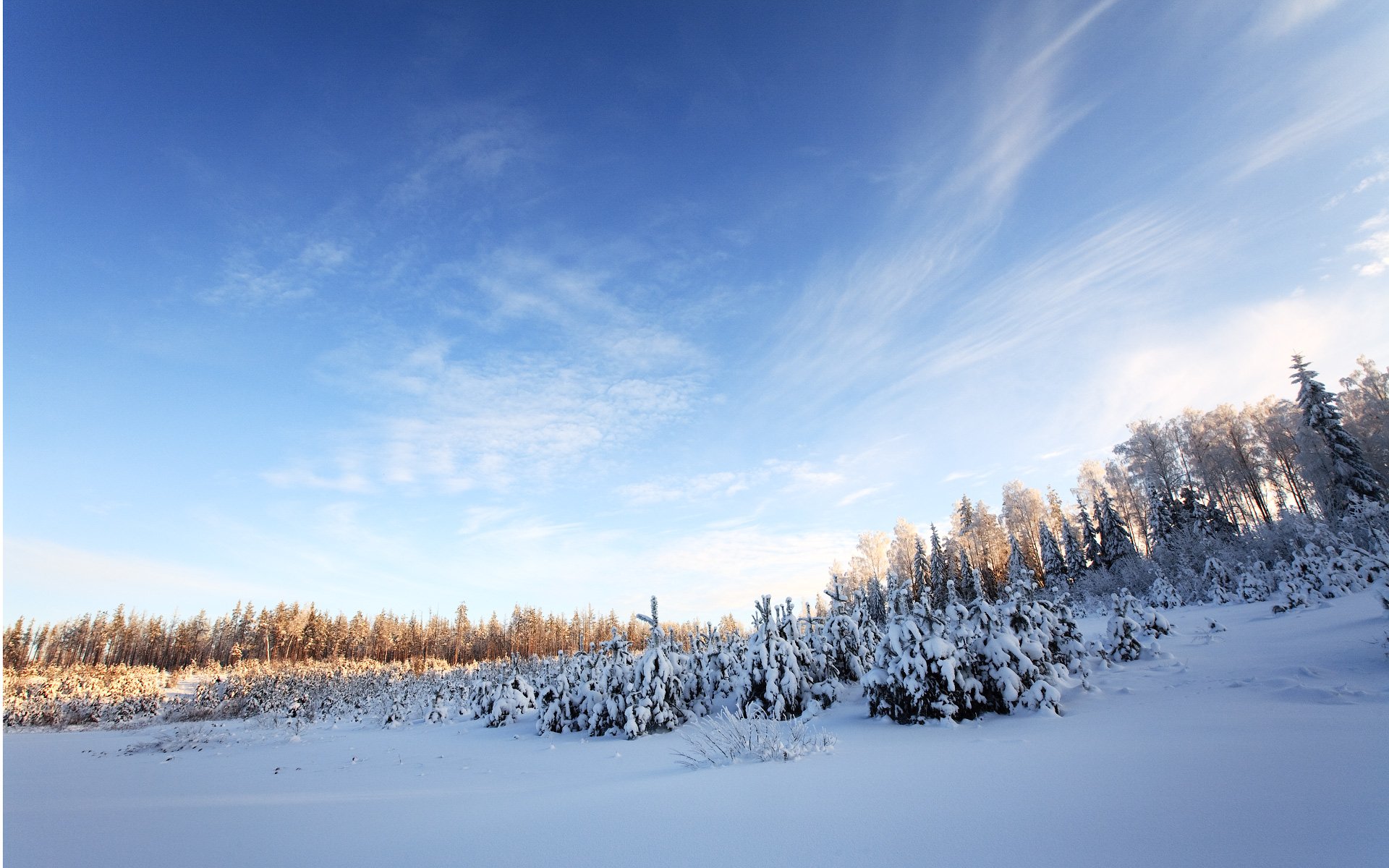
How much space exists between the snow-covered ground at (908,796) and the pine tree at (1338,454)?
24.7 m

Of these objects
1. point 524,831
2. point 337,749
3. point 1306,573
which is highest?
point 1306,573

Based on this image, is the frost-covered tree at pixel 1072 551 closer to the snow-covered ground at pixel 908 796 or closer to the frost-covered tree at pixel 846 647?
the snow-covered ground at pixel 908 796

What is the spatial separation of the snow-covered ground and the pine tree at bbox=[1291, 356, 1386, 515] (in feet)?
81.1

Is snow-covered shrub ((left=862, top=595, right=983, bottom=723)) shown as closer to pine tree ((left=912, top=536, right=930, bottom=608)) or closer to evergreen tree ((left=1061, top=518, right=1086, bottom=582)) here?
evergreen tree ((left=1061, top=518, right=1086, bottom=582))

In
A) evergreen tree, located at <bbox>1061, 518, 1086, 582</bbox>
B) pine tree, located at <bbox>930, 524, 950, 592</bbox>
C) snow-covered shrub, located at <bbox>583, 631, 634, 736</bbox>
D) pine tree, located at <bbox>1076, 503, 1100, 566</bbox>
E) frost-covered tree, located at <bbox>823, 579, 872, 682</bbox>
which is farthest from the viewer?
pine tree, located at <bbox>930, 524, 950, 592</bbox>

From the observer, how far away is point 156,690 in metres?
30.2

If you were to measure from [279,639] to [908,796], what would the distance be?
3230 inches

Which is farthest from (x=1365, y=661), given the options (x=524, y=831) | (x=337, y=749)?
(x=337, y=749)

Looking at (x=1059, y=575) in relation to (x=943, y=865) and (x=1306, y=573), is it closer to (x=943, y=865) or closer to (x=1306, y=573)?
(x=1306, y=573)

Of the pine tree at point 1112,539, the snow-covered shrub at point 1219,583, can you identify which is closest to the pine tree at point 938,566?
the pine tree at point 1112,539

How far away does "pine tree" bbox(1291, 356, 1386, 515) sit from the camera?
83.1ft

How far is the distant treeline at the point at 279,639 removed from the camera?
6544 cm

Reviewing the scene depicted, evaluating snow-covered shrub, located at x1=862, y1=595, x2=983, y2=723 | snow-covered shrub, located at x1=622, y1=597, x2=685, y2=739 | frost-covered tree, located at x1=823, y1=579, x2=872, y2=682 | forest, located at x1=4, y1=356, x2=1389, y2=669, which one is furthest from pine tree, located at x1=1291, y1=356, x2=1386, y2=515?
snow-covered shrub, located at x1=622, y1=597, x2=685, y2=739

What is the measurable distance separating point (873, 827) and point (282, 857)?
4.29m
